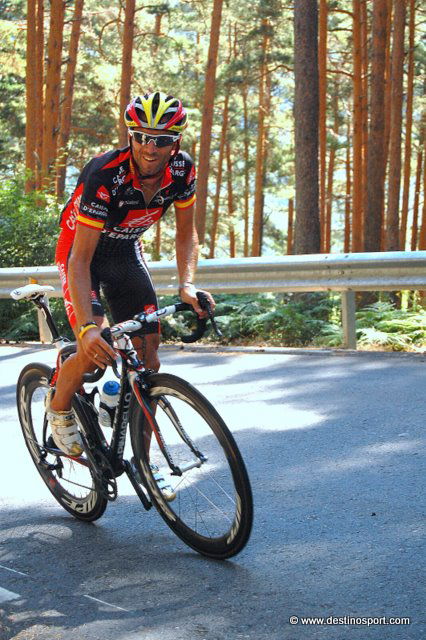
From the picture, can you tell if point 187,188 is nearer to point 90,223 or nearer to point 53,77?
point 90,223

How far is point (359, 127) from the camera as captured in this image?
32.9m

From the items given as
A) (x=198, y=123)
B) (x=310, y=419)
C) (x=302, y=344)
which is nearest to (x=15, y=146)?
(x=198, y=123)

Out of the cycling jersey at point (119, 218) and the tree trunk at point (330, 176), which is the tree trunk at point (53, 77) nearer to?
the cycling jersey at point (119, 218)

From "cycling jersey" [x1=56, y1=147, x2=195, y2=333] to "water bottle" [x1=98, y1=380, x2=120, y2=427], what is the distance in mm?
365

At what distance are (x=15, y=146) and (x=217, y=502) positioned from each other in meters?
42.2

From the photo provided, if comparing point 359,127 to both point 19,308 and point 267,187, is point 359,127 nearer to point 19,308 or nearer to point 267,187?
point 267,187

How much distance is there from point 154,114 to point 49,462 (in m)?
2.20

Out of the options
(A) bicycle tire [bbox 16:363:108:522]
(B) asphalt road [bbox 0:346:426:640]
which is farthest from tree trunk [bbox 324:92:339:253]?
(A) bicycle tire [bbox 16:363:108:522]

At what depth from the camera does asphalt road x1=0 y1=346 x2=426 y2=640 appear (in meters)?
3.56

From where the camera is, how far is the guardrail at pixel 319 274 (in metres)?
9.48

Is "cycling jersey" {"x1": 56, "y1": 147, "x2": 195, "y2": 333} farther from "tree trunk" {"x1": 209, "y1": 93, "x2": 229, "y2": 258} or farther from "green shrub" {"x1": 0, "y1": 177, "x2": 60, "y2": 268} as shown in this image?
"tree trunk" {"x1": 209, "y1": 93, "x2": 229, "y2": 258}

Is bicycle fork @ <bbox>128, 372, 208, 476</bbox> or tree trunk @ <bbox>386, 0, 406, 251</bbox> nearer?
bicycle fork @ <bbox>128, 372, 208, 476</bbox>

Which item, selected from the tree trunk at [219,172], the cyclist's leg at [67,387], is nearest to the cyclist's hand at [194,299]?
the cyclist's leg at [67,387]

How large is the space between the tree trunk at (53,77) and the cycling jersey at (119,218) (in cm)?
1864
